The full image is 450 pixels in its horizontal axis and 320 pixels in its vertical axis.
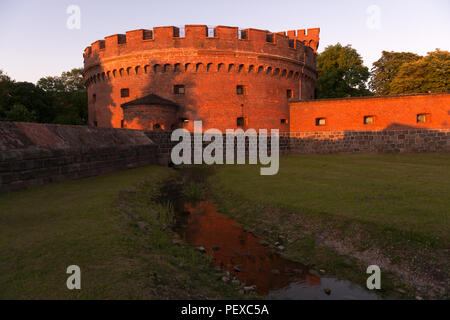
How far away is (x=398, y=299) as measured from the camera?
3928 millimetres

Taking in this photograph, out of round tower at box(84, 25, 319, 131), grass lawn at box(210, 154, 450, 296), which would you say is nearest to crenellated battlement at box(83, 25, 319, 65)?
round tower at box(84, 25, 319, 131)

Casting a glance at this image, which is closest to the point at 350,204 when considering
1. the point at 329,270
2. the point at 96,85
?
the point at 329,270

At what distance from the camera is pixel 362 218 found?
19.1ft

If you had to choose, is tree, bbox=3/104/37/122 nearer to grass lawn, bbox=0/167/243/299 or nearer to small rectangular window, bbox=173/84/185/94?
small rectangular window, bbox=173/84/185/94

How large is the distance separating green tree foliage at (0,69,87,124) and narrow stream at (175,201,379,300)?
26.0 meters

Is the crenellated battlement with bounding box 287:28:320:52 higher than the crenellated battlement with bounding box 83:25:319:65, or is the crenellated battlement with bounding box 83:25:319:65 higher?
the crenellated battlement with bounding box 287:28:320:52

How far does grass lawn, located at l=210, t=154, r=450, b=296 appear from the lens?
A: 4676 millimetres

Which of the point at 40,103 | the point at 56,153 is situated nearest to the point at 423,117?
the point at 56,153

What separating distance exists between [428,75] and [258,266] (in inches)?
1474

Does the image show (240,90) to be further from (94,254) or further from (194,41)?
(94,254)

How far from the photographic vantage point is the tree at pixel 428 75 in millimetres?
31844

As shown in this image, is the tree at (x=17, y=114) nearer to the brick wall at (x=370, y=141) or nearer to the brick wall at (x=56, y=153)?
the brick wall at (x=56, y=153)

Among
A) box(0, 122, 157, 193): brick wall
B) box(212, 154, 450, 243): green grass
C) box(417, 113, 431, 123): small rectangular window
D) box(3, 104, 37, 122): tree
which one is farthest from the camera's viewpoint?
box(3, 104, 37, 122): tree
